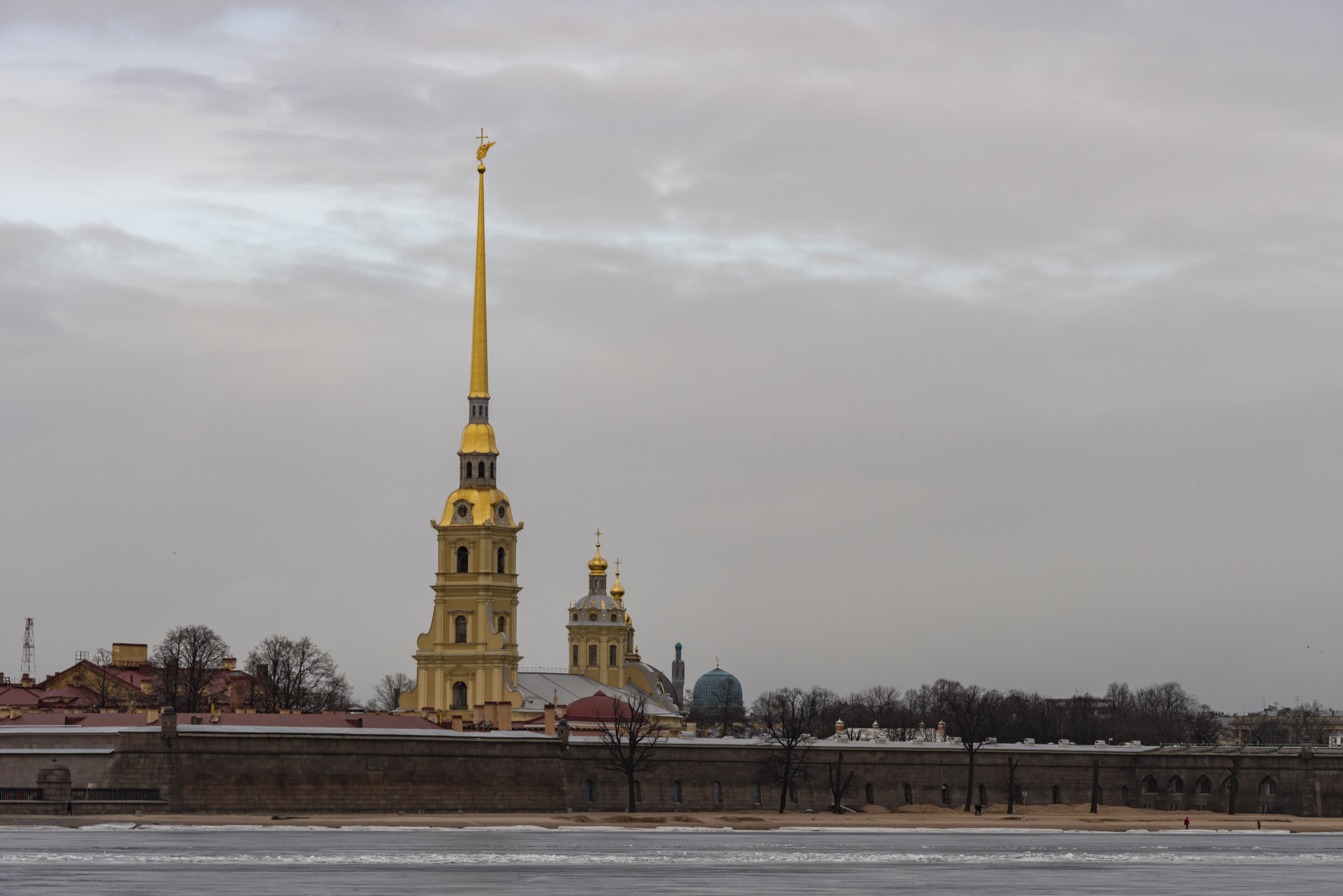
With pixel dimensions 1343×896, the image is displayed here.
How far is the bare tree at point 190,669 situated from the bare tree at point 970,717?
4058 cm

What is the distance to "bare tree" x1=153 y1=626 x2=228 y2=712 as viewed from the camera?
11544cm

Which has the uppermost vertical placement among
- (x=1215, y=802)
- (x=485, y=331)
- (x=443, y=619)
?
(x=485, y=331)

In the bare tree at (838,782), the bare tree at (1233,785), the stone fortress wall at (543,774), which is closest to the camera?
the stone fortress wall at (543,774)

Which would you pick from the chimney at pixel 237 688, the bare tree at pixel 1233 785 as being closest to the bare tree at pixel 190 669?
the chimney at pixel 237 688

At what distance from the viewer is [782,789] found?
96.9 meters

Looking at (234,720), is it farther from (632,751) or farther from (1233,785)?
(1233,785)

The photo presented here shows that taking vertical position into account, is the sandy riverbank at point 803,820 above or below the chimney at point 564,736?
below

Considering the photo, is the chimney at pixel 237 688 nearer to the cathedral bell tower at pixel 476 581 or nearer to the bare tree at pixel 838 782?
the cathedral bell tower at pixel 476 581

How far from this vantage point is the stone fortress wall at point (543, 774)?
82.6 m

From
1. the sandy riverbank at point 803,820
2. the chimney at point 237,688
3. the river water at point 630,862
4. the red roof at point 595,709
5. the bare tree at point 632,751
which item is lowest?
the sandy riverbank at point 803,820

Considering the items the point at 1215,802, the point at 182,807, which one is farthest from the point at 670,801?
the point at 1215,802

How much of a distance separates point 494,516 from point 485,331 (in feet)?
40.0

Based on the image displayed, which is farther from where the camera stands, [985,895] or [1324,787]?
[1324,787]

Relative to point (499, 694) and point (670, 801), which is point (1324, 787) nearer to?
point (670, 801)
